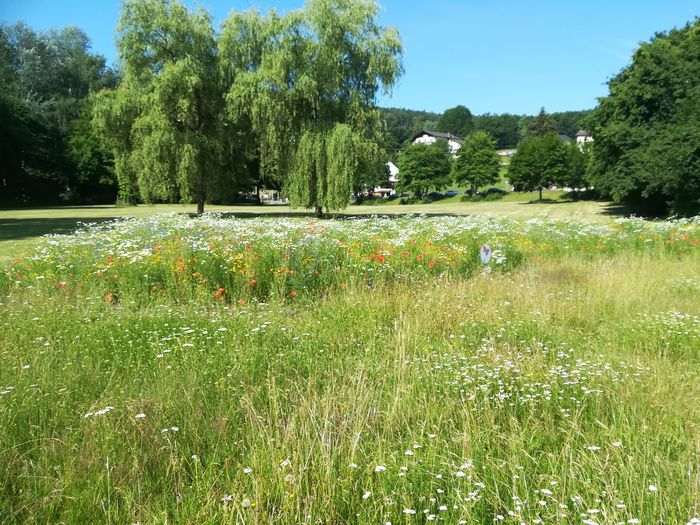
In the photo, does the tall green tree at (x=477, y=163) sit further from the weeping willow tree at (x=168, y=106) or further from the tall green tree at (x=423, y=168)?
the weeping willow tree at (x=168, y=106)

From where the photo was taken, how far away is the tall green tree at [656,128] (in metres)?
27.4

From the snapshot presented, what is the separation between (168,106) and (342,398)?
81.2 ft

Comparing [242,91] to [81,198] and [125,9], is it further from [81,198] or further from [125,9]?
[81,198]

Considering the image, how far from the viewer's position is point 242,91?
2408cm

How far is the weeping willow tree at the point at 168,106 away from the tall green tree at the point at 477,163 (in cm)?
5236

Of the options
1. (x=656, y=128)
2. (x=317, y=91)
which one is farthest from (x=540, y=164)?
(x=317, y=91)

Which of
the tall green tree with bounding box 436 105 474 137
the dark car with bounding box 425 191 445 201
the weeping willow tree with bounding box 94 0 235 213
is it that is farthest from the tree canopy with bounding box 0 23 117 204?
the tall green tree with bounding box 436 105 474 137

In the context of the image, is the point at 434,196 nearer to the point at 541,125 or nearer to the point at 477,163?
the point at 477,163

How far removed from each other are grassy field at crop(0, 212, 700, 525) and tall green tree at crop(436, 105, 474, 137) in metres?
169

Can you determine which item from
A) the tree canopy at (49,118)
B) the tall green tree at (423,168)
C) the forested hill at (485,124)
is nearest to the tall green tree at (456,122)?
the forested hill at (485,124)

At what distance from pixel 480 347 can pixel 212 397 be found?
97.9 inches

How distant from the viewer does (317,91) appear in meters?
24.4

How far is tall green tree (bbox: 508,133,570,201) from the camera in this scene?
63.9 meters

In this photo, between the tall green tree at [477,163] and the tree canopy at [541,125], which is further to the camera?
the tree canopy at [541,125]
